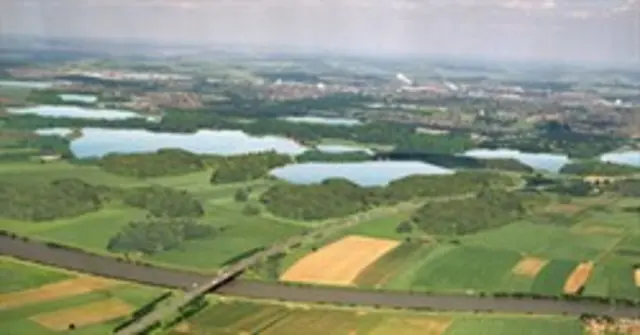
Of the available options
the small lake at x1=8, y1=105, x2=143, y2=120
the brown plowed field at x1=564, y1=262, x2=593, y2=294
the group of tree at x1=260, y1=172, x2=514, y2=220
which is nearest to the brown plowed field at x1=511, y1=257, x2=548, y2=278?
the brown plowed field at x1=564, y1=262, x2=593, y2=294

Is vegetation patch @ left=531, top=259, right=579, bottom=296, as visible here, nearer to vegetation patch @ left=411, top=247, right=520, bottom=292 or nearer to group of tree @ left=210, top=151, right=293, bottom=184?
vegetation patch @ left=411, top=247, right=520, bottom=292

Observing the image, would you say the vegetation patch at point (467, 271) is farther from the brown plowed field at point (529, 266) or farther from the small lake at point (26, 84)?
the small lake at point (26, 84)

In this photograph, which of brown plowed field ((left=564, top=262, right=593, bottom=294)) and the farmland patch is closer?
the farmland patch

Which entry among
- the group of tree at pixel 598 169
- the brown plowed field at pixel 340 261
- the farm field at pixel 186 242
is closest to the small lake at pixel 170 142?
the farm field at pixel 186 242

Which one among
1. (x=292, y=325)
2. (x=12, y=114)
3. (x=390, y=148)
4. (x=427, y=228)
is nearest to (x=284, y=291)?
(x=292, y=325)

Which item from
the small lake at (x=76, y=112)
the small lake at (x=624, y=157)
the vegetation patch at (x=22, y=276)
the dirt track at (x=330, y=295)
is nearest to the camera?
the vegetation patch at (x=22, y=276)

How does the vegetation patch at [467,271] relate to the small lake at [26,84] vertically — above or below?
below
